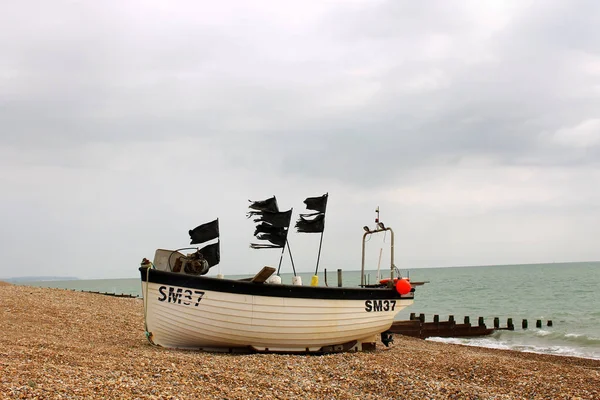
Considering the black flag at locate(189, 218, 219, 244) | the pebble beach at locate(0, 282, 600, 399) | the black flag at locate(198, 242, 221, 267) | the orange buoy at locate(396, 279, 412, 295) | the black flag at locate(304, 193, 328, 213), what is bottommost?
the pebble beach at locate(0, 282, 600, 399)

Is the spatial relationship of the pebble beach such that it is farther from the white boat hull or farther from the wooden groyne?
the wooden groyne

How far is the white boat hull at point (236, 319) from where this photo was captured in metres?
11.7

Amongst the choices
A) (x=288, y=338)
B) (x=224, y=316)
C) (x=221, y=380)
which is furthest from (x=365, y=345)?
(x=221, y=380)

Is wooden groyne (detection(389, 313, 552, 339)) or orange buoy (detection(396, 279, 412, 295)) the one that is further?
wooden groyne (detection(389, 313, 552, 339))

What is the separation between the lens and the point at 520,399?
8.64 m

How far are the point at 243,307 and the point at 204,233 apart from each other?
2.07 meters

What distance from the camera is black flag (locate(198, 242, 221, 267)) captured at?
12875 millimetres

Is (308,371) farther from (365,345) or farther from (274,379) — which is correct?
(365,345)

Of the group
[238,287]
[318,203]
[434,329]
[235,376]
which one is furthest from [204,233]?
[434,329]

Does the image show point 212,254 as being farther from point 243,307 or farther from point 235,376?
point 235,376

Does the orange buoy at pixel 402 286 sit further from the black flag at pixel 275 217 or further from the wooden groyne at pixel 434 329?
the wooden groyne at pixel 434 329

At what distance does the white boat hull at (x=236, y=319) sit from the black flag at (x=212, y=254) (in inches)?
51.7

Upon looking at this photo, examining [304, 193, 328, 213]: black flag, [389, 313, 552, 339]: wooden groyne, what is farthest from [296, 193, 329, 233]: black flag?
[389, 313, 552, 339]: wooden groyne

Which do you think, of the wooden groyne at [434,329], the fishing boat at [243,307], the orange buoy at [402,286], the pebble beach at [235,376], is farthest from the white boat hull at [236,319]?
the wooden groyne at [434,329]
